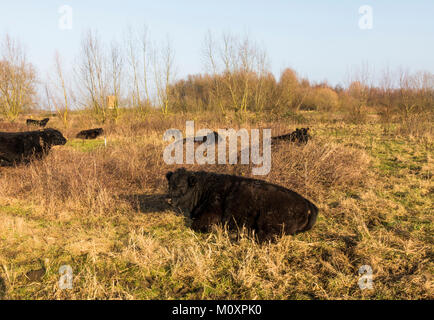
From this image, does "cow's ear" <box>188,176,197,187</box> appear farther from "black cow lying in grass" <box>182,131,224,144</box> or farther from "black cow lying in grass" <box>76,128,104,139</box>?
"black cow lying in grass" <box>76,128,104,139</box>

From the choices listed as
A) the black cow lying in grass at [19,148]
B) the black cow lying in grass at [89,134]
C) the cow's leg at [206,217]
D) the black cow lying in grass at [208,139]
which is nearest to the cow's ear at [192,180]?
the cow's leg at [206,217]

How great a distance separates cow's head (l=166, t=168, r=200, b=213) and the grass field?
43cm

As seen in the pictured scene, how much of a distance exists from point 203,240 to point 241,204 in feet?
2.55

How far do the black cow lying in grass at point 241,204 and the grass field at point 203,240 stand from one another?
0.20m

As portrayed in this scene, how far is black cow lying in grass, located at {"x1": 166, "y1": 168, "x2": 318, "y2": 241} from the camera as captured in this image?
3914mm

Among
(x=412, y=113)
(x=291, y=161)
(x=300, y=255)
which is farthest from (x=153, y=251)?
(x=412, y=113)

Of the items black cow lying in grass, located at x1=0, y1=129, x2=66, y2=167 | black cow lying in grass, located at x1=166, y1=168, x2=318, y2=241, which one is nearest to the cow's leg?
black cow lying in grass, located at x1=166, y1=168, x2=318, y2=241

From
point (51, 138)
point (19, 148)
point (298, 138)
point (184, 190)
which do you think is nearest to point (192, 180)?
point (184, 190)

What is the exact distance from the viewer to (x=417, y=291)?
2885 mm

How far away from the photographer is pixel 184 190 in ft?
14.7

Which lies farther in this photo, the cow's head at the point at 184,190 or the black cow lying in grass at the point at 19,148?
the black cow lying in grass at the point at 19,148

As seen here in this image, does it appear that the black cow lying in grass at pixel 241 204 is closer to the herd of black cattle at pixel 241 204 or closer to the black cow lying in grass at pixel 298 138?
the herd of black cattle at pixel 241 204

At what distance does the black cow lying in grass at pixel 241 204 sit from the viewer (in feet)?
12.8
